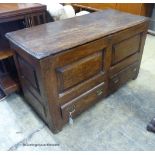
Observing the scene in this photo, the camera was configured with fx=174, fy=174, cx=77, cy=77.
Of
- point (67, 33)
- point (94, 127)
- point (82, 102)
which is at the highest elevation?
point (67, 33)

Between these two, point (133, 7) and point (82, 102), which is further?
point (133, 7)

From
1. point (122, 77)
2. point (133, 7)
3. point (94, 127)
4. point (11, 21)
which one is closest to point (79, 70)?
point (94, 127)

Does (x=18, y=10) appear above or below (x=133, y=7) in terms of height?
above

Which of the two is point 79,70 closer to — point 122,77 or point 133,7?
point 122,77

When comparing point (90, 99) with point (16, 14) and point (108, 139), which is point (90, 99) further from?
point (16, 14)

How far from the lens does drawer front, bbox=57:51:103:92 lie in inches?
42.6

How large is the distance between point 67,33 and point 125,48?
1.69 ft

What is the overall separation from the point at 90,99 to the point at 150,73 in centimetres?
94

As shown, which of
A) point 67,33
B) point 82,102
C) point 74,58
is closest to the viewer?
point 74,58

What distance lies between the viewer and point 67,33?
1188 millimetres

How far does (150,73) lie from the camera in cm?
195

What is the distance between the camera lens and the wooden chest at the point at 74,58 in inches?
39.9

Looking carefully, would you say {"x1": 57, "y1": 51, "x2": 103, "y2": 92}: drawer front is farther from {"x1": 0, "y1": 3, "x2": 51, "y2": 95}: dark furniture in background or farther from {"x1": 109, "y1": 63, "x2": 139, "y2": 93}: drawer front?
{"x1": 0, "y1": 3, "x2": 51, "y2": 95}: dark furniture in background

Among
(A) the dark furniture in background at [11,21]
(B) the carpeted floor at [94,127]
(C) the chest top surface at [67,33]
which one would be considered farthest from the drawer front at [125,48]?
(A) the dark furniture in background at [11,21]
